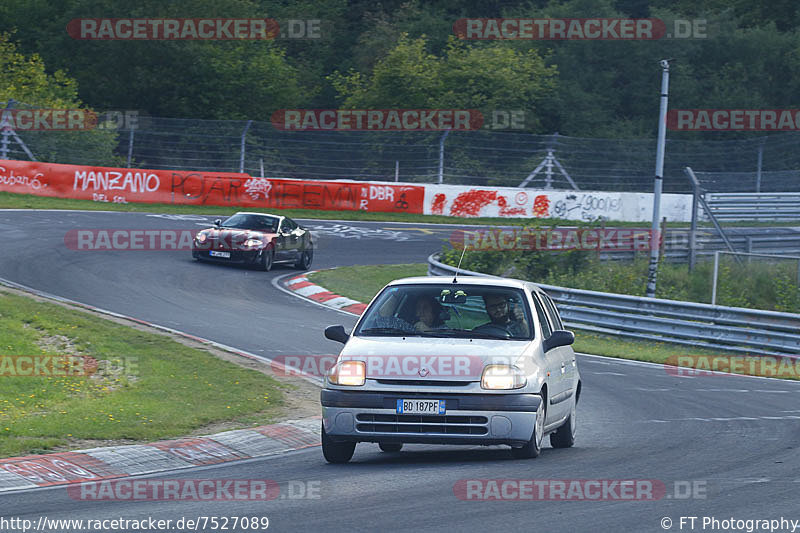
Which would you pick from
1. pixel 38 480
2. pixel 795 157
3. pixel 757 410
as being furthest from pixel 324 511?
pixel 795 157

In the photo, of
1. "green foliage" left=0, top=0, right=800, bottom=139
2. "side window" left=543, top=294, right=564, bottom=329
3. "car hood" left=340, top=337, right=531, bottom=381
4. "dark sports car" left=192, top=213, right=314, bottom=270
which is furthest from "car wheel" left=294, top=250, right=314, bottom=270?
"green foliage" left=0, top=0, right=800, bottom=139

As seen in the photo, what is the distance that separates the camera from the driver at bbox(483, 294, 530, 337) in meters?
9.55

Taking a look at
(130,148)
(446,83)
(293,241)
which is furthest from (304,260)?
(446,83)

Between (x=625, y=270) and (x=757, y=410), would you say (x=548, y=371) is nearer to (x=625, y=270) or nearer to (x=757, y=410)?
(x=757, y=410)

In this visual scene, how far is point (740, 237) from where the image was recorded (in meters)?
30.3

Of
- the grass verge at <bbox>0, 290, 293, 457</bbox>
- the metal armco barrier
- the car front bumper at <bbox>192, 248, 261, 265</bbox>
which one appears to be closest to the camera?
the grass verge at <bbox>0, 290, 293, 457</bbox>

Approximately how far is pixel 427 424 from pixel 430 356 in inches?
21.2

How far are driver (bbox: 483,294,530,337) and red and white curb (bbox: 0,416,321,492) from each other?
2262mm

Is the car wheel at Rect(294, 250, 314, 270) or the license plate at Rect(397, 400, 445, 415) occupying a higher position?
the license plate at Rect(397, 400, 445, 415)

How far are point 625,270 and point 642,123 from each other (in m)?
32.8

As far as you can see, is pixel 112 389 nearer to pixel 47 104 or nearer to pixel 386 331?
pixel 386 331

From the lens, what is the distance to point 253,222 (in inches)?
1059

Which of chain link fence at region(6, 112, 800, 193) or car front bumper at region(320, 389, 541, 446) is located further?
chain link fence at region(6, 112, 800, 193)

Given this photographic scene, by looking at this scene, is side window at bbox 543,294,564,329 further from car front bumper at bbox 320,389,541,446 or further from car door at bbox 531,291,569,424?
car front bumper at bbox 320,389,541,446
